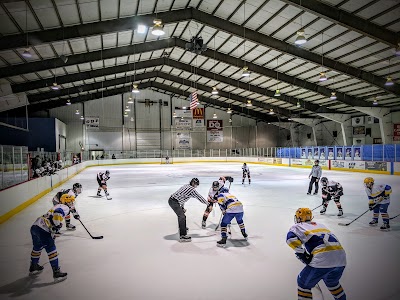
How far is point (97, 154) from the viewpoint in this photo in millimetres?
44031

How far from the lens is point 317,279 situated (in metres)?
3.21

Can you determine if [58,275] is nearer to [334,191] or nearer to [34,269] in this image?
[34,269]

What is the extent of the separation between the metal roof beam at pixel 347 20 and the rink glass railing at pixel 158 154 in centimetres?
939

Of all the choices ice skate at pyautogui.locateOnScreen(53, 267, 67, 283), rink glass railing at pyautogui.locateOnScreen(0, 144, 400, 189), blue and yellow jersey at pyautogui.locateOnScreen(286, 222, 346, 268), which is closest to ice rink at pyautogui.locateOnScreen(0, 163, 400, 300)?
ice skate at pyautogui.locateOnScreen(53, 267, 67, 283)

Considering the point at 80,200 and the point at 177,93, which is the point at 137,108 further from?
the point at 80,200

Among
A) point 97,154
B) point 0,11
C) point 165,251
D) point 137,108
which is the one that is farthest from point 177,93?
point 165,251

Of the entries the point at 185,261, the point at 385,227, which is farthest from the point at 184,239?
the point at 385,227

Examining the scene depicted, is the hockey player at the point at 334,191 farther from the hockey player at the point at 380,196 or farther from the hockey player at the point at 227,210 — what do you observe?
the hockey player at the point at 227,210

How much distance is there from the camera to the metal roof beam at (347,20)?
14461 millimetres

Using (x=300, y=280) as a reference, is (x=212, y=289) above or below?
below

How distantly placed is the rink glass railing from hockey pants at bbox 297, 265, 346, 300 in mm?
9806

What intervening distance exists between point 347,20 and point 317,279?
51.7 ft

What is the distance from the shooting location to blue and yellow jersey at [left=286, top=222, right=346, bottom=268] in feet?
10.3

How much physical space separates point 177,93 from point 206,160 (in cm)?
1133
